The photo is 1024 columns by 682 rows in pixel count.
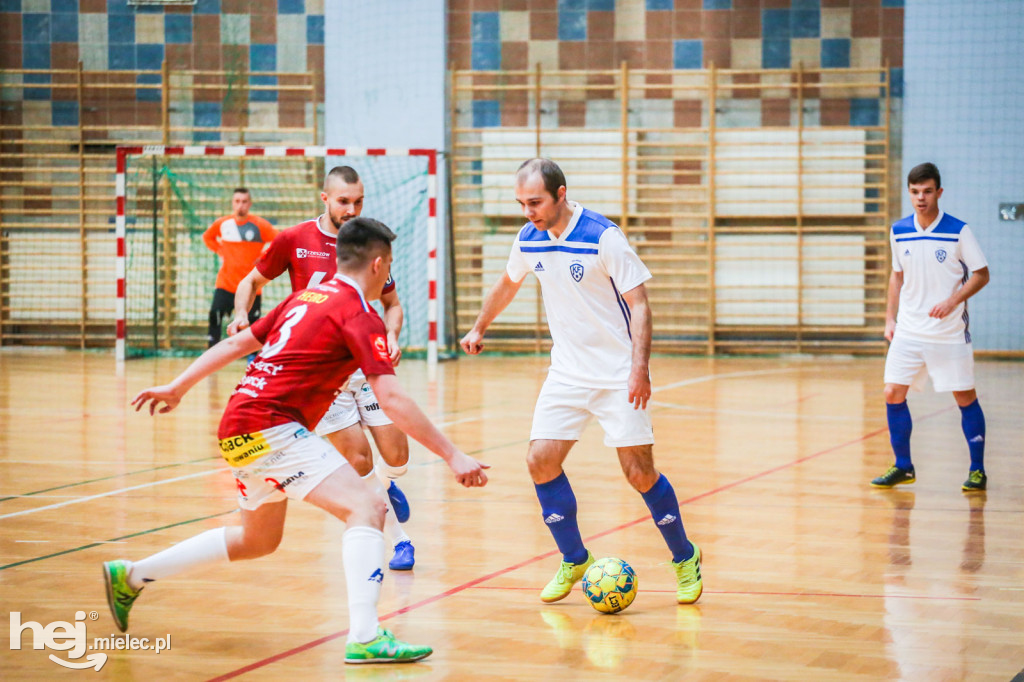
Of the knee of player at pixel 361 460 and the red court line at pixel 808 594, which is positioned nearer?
the red court line at pixel 808 594

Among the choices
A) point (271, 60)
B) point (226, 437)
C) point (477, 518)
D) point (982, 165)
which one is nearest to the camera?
point (226, 437)

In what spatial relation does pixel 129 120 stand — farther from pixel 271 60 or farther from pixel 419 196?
pixel 419 196

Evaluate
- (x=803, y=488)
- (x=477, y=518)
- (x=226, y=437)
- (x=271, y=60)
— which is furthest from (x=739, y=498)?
(x=271, y=60)

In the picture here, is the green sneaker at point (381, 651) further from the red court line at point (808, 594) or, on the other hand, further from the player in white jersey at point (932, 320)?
the player in white jersey at point (932, 320)

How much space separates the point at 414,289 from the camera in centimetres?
1564

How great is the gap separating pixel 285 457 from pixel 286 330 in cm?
41

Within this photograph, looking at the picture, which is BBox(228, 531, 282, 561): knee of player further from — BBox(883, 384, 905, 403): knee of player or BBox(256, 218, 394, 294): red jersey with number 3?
BBox(883, 384, 905, 403): knee of player

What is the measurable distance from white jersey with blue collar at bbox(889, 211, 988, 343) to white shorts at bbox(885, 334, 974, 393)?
50 millimetres

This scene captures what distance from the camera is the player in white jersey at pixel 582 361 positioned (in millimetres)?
4305

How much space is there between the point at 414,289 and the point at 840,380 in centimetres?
584

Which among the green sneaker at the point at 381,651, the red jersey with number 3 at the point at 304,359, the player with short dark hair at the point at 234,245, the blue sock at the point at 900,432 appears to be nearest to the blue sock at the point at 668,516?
the green sneaker at the point at 381,651

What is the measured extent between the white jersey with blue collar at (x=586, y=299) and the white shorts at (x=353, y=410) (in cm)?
107

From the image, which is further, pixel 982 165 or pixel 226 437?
pixel 982 165

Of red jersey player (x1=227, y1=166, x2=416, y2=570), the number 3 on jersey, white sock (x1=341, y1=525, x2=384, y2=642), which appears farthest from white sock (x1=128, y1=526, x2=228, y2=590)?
red jersey player (x1=227, y1=166, x2=416, y2=570)
